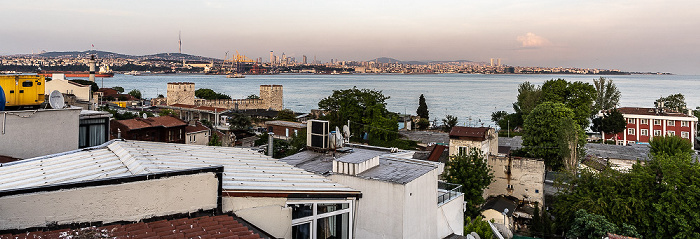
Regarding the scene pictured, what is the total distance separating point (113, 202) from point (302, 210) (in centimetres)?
167

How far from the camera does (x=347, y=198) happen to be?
483cm

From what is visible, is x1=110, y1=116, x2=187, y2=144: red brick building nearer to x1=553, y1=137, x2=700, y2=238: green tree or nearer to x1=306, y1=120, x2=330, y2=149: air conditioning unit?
x1=306, y1=120, x2=330, y2=149: air conditioning unit

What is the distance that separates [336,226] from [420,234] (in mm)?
1472

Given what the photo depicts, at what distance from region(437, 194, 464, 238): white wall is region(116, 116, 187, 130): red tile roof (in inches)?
539

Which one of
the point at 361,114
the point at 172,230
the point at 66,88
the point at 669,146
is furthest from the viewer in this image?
the point at 361,114

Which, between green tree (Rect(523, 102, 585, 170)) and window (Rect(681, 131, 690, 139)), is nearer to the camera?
green tree (Rect(523, 102, 585, 170))

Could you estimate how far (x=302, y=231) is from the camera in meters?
4.29

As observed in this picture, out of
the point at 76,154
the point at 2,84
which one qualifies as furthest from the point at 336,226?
the point at 2,84

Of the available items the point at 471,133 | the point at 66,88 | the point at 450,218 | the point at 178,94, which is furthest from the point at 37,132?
the point at 178,94

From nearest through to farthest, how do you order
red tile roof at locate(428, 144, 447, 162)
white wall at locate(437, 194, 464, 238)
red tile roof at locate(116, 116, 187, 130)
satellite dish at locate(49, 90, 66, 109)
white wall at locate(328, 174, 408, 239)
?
1. white wall at locate(328, 174, 408, 239)
2. satellite dish at locate(49, 90, 66, 109)
3. white wall at locate(437, 194, 464, 238)
4. red tile roof at locate(116, 116, 187, 130)
5. red tile roof at locate(428, 144, 447, 162)

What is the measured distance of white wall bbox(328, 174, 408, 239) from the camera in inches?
202

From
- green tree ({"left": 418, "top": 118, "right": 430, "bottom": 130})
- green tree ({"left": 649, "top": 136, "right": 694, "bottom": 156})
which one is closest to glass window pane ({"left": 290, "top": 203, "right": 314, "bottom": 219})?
green tree ({"left": 649, "top": 136, "right": 694, "bottom": 156})

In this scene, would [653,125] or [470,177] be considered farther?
[653,125]

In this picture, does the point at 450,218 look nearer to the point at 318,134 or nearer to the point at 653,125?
the point at 318,134
